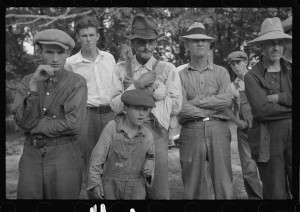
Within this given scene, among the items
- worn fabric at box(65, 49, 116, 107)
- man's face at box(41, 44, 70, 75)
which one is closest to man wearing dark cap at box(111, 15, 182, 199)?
worn fabric at box(65, 49, 116, 107)

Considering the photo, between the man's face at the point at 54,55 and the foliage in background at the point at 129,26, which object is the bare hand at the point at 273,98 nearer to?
the foliage in background at the point at 129,26

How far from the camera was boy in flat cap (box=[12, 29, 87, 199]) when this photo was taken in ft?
16.6

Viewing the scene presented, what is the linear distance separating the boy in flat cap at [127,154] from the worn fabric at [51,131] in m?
0.27

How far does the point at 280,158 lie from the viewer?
5500 millimetres

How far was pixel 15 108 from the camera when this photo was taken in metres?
5.14

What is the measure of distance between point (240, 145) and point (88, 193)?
6.11 feet

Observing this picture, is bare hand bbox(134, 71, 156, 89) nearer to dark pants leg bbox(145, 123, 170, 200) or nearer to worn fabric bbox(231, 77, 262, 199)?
dark pants leg bbox(145, 123, 170, 200)

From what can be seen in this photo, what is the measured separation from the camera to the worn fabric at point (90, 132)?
18.1 feet

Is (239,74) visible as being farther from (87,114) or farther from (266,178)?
(87,114)

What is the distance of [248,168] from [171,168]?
0.94 m

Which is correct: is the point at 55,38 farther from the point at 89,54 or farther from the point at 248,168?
the point at 248,168

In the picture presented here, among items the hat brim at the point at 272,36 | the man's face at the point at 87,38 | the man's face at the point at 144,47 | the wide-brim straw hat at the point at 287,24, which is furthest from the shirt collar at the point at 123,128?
the wide-brim straw hat at the point at 287,24

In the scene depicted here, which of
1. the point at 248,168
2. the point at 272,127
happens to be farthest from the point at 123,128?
the point at 272,127
